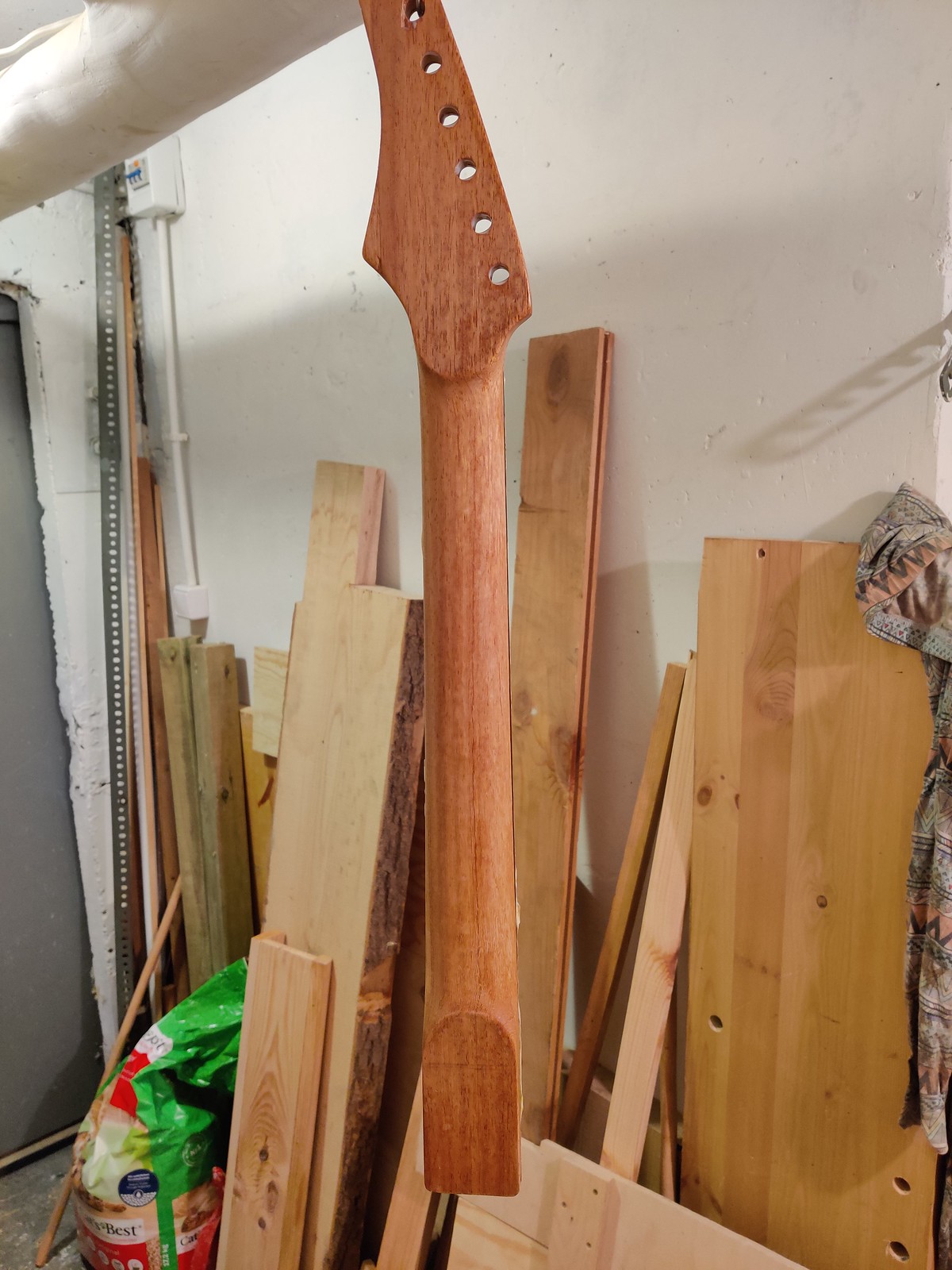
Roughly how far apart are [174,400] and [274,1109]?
150 centimetres

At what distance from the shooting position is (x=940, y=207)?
40.7 inches

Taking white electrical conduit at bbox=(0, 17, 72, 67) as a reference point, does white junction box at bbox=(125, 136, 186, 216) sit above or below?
above

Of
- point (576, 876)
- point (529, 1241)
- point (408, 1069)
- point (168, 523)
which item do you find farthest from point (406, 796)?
point (168, 523)

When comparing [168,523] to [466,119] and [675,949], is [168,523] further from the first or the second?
[466,119]

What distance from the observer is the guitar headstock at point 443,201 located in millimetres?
536

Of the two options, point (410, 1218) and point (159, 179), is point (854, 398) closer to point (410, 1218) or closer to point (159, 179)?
point (410, 1218)

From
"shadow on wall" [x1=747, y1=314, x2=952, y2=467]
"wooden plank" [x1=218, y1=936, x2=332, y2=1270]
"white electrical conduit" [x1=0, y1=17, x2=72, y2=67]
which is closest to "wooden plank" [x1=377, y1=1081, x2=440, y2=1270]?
"wooden plank" [x1=218, y1=936, x2=332, y2=1270]

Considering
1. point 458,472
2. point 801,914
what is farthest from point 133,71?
point 801,914

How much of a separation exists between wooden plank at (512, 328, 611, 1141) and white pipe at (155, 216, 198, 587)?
104 cm

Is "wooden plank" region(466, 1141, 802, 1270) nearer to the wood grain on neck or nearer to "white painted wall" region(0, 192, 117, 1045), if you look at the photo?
the wood grain on neck

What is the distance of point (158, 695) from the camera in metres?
2.18

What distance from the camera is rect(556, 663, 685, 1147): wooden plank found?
51.2 inches

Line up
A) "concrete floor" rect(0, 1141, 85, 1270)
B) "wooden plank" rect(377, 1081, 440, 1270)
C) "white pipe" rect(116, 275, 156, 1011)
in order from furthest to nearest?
"white pipe" rect(116, 275, 156, 1011) → "concrete floor" rect(0, 1141, 85, 1270) → "wooden plank" rect(377, 1081, 440, 1270)

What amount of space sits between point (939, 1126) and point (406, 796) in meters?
0.89
